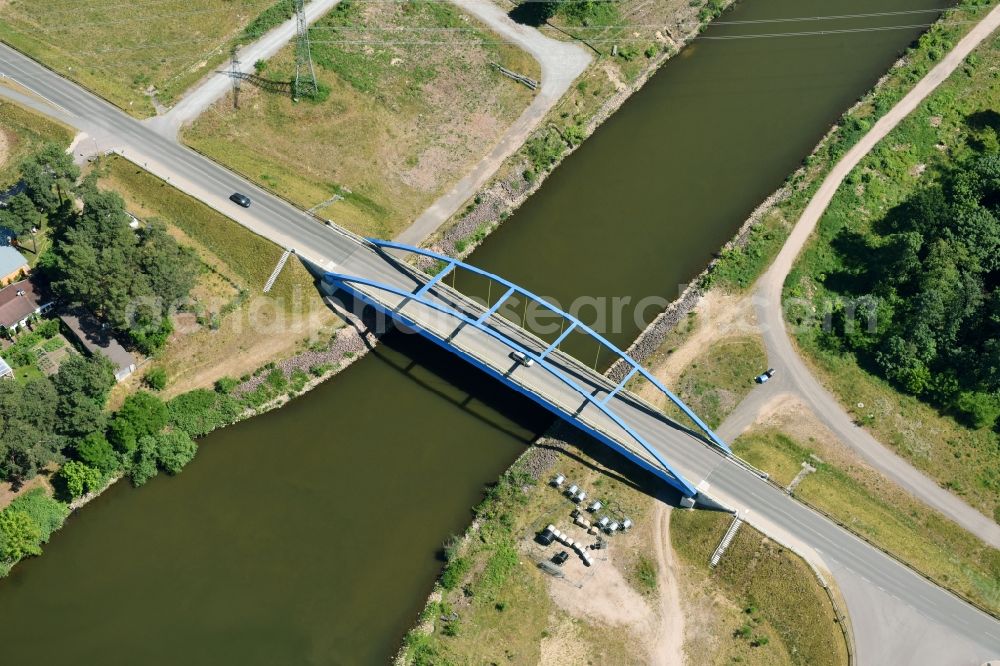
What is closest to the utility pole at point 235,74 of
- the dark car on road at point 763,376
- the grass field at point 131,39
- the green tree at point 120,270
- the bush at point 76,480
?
the grass field at point 131,39

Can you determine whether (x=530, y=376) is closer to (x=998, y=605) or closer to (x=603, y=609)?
(x=603, y=609)

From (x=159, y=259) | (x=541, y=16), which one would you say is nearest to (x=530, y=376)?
(x=159, y=259)

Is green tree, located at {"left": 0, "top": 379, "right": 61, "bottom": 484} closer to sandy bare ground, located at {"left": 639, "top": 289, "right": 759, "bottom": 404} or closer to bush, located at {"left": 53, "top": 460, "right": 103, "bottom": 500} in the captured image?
bush, located at {"left": 53, "top": 460, "right": 103, "bottom": 500}

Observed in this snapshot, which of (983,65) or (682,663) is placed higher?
(983,65)

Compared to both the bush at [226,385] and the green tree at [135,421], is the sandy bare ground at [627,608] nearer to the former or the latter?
the bush at [226,385]

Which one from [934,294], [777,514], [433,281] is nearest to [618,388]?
[777,514]
